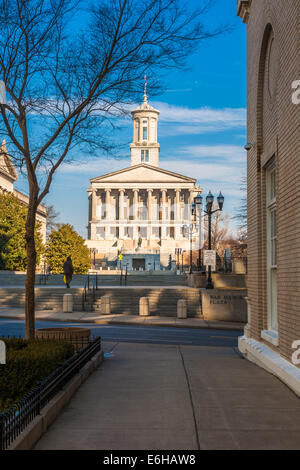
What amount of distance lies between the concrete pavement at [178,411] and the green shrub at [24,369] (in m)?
0.61

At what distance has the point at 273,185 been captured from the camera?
11.4 meters

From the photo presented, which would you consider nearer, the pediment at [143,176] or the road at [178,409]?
the road at [178,409]

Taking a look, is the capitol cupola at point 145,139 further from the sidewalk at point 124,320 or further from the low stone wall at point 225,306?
the sidewalk at point 124,320

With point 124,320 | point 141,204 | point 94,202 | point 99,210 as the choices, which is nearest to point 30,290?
point 124,320

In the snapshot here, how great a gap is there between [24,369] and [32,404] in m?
1.57

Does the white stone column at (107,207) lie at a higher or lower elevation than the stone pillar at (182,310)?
higher

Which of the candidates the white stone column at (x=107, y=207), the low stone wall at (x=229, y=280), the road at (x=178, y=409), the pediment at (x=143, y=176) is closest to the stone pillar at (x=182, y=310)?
the low stone wall at (x=229, y=280)

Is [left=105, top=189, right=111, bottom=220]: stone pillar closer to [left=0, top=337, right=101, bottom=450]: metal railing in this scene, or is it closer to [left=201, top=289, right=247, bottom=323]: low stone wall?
[left=201, top=289, right=247, bottom=323]: low stone wall

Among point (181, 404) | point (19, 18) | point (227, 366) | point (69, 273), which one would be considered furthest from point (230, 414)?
point (69, 273)

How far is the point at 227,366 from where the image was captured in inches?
458

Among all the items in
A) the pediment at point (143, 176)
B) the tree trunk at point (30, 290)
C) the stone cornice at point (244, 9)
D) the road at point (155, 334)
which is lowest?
the road at point (155, 334)

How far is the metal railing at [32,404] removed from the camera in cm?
490
